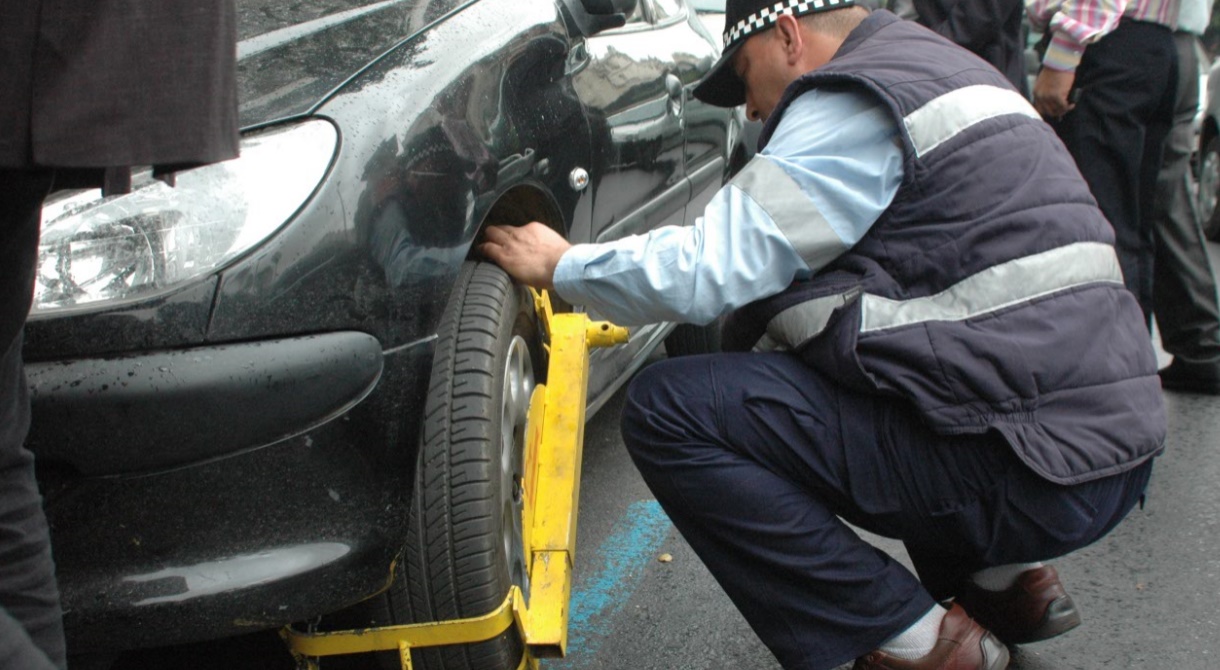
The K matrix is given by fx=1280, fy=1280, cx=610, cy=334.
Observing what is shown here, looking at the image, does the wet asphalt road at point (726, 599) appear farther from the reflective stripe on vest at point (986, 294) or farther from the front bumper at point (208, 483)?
the reflective stripe on vest at point (986, 294)

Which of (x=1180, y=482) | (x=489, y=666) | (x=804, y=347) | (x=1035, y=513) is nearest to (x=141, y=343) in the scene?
(x=489, y=666)

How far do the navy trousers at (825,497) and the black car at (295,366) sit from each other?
13.7 inches

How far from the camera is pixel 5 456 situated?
1.41 metres

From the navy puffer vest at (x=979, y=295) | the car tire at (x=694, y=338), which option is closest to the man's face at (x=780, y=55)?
the navy puffer vest at (x=979, y=295)

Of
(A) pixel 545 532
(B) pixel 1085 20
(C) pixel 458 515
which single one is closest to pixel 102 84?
(C) pixel 458 515

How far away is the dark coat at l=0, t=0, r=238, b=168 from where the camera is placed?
1.25m

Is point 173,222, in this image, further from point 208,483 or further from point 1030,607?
point 1030,607

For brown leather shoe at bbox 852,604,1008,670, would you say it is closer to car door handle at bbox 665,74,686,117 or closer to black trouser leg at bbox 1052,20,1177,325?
car door handle at bbox 665,74,686,117

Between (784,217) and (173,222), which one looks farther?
(784,217)

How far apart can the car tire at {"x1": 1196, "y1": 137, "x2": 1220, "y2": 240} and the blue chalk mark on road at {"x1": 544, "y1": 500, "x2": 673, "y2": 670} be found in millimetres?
5619

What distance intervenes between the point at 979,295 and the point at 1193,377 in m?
2.78

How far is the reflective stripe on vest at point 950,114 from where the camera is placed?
2.02m

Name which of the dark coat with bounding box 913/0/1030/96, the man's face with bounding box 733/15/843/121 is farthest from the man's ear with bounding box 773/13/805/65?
the dark coat with bounding box 913/0/1030/96

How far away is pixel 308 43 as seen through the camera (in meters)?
2.06
